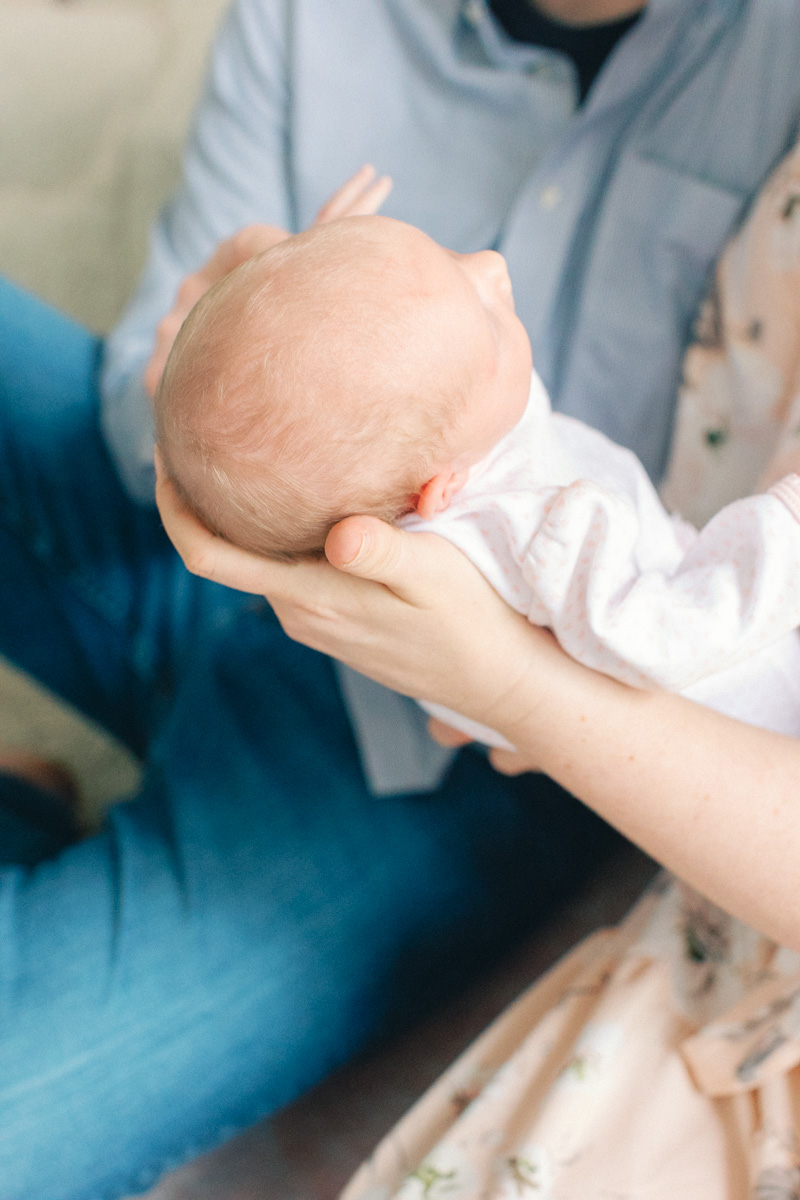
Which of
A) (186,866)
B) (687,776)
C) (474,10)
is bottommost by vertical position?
(186,866)

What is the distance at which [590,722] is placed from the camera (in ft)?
1.87

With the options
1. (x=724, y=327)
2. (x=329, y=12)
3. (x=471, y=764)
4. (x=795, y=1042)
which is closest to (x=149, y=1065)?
(x=471, y=764)

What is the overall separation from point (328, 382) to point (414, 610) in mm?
158

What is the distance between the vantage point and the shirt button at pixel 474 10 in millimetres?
819

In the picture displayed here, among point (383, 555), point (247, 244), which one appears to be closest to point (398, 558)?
point (383, 555)

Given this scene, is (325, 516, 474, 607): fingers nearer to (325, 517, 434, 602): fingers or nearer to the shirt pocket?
(325, 517, 434, 602): fingers

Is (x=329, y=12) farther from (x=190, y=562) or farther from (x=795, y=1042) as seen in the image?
(x=795, y=1042)

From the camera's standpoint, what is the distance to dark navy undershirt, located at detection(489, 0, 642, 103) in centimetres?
85

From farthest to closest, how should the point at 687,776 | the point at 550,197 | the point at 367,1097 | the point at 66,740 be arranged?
the point at 66,740 → the point at 367,1097 → the point at 550,197 → the point at 687,776

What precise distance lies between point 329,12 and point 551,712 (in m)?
0.77

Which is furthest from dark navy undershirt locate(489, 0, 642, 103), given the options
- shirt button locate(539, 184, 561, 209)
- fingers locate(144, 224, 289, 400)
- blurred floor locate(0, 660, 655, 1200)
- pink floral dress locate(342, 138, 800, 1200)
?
blurred floor locate(0, 660, 655, 1200)

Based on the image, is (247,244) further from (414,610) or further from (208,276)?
(414,610)

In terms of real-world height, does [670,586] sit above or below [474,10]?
below

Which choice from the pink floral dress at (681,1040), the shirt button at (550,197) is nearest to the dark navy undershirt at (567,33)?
the shirt button at (550,197)
